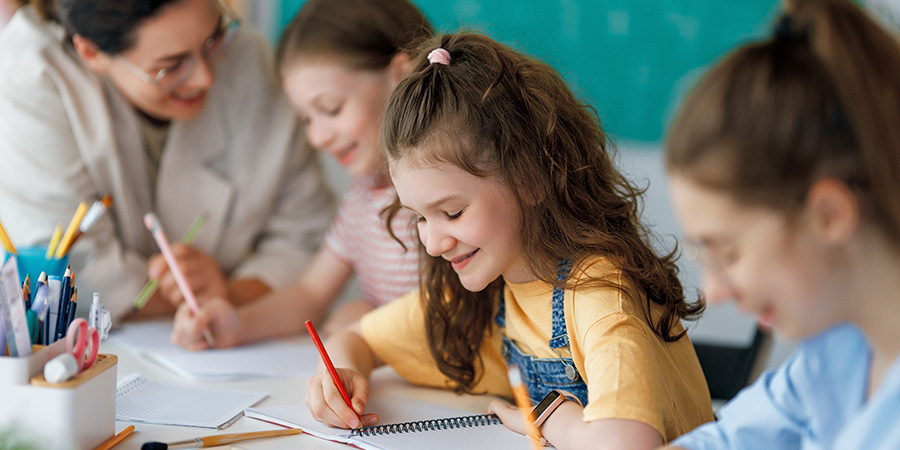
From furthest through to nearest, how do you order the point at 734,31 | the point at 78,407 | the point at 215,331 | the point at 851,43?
1. the point at 734,31
2. the point at 215,331
3. the point at 78,407
4. the point at 851,43

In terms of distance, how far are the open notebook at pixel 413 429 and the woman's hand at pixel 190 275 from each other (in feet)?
1.56

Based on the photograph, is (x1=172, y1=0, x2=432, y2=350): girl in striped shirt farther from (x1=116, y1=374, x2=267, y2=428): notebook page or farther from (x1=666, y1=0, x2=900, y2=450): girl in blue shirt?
(x1=666, y1=0, x2=900, y2=450): girl in blue shirt

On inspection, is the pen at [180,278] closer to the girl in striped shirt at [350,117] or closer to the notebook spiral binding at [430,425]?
→ the girl in striped shirt at [350,117]

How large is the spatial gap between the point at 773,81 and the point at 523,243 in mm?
424

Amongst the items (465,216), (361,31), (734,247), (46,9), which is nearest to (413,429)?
(465,216)

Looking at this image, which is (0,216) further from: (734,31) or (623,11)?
(734,31)

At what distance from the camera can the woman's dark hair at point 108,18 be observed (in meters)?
1.32

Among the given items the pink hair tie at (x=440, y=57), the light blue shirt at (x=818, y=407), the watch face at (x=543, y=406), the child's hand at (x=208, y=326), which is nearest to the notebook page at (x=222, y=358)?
the child's hand at (x=208, y=326)

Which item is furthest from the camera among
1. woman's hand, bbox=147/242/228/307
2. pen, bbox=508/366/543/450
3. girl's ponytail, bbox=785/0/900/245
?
woman's hand, bbox=147/242/228/307

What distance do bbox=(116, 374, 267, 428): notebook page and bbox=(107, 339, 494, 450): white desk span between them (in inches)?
0.6

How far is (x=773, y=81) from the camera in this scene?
591mm

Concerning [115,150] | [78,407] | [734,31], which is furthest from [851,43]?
[734,31]

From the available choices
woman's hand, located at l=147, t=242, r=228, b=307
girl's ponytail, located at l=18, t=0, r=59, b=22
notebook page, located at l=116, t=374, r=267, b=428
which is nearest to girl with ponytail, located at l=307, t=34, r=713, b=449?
notebook page, located at l=116, t=374, r=267, b=428

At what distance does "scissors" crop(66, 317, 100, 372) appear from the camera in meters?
0.84
